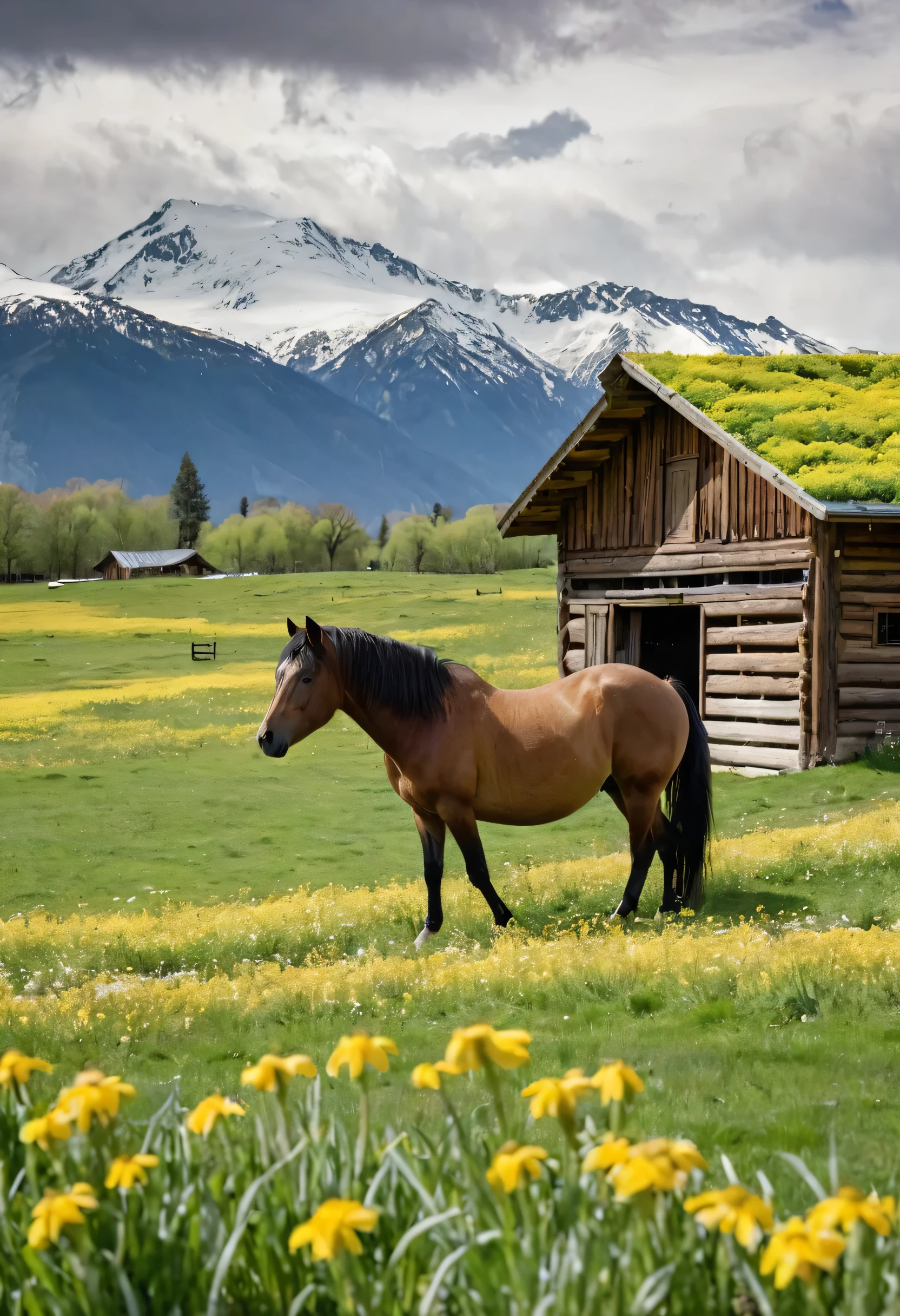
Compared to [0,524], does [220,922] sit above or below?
below

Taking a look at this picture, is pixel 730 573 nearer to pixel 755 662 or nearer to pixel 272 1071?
pixel 755 662

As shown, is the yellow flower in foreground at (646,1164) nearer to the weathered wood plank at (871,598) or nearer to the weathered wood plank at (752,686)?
the weathered wood plank at (752,686)

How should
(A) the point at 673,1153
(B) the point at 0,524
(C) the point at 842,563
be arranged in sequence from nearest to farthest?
(A) the point at 673,1153 → (C) the point at 842,563 → (B) the point at 0,524

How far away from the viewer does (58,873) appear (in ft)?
46.8

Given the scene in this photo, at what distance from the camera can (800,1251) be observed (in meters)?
1.94

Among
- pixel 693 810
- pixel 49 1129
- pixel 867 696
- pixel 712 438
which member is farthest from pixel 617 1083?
pixel 712 438

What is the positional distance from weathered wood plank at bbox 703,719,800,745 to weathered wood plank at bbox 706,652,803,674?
1000mm

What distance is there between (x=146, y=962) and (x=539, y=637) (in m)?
34.1

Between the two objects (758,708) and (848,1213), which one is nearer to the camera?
(848,1213)

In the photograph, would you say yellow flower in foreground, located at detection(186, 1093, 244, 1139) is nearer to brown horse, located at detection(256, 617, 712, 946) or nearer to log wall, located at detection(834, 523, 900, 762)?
brown horse, located at detection(256, 617, 712, 946)

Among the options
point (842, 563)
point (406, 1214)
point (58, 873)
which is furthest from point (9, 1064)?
point (842, 563)

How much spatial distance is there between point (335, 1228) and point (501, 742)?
6.97 m

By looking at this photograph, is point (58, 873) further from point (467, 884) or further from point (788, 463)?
point (788, 463)

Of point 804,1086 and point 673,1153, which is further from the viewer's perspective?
point 804,1086
